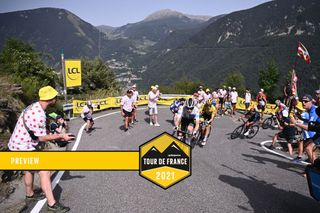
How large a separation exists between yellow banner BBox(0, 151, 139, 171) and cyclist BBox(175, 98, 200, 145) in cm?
497

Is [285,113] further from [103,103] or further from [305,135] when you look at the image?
[103,103]

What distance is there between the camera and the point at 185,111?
28.8ft

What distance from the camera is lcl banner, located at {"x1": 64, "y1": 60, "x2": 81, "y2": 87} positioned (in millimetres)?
16625

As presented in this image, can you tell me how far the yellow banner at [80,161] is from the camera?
3562mm

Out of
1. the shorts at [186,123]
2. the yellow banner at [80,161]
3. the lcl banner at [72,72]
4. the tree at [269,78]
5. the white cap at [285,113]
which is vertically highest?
the lcl banner at [72,72]

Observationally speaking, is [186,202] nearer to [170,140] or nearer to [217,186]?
[217,186]

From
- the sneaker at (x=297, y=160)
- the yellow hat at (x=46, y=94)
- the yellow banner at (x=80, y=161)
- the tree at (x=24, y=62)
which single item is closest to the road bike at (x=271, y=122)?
the sneaker at (x=297, y=160)

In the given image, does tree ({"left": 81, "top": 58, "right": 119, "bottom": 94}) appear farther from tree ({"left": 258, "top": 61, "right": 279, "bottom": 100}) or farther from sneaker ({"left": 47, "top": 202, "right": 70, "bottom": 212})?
tree ({"left": 258, "top": 61, "right": 279, "bottom": 100})

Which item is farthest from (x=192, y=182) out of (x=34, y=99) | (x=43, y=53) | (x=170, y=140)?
(x=43, y=53)

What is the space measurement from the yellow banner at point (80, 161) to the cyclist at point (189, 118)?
4971 millimetres

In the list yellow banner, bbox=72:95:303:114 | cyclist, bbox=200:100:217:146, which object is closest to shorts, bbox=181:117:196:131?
cyclist, bbox=200:100:217:146

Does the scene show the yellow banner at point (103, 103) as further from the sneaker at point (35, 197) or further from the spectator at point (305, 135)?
the spectator at point (305, 135)

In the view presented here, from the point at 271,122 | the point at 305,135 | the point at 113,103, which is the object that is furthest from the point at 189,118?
the point at 113,103

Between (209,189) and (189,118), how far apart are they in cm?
358
